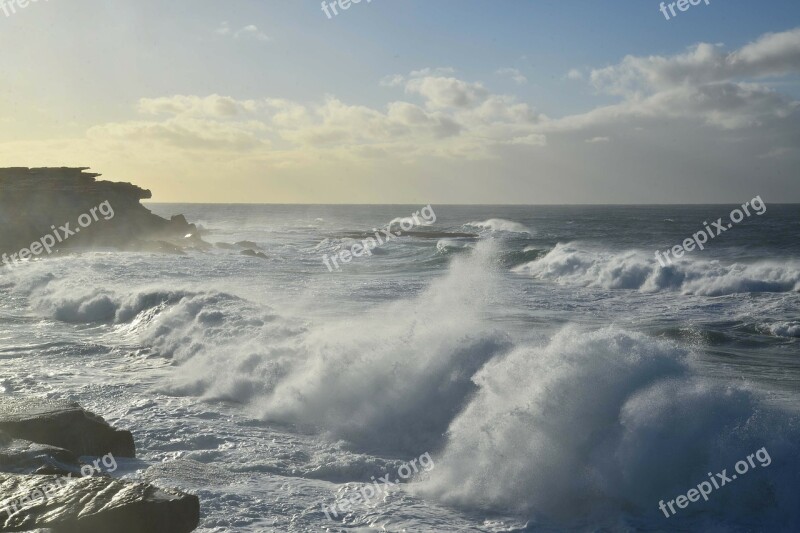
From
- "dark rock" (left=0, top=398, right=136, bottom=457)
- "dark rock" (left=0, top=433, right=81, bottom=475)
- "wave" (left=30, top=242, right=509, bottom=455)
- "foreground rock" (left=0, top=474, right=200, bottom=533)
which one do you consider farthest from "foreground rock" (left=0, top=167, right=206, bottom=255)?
"foreground rock" (left=0, top=474, right=200, bottom=533)

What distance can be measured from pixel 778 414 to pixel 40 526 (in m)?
7.16

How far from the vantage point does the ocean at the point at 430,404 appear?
6645 mm

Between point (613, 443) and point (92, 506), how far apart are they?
5.24 meters

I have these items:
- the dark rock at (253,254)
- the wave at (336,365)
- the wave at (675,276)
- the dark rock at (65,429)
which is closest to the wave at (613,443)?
the wave at (336,365)

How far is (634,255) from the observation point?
29.1 meters

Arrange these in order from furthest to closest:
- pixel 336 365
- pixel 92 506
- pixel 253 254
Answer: pixel 253 254 < pixel 336 365 < pixel 92 506

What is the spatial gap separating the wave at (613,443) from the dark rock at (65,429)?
3.49 m

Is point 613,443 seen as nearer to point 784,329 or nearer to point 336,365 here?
point 336,365

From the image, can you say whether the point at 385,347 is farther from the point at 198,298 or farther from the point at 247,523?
the point at 198,298

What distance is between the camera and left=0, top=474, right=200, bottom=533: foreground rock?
4.73m

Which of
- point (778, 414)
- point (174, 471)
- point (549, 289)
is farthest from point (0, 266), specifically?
point (778, 414)

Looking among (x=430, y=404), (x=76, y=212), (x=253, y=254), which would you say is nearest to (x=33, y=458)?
(x=430, y=404)

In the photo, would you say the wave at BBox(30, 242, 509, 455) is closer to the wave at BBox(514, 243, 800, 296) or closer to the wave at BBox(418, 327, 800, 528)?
the wave at BBox(418, 327, 800, 528)

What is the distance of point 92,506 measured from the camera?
484cm
